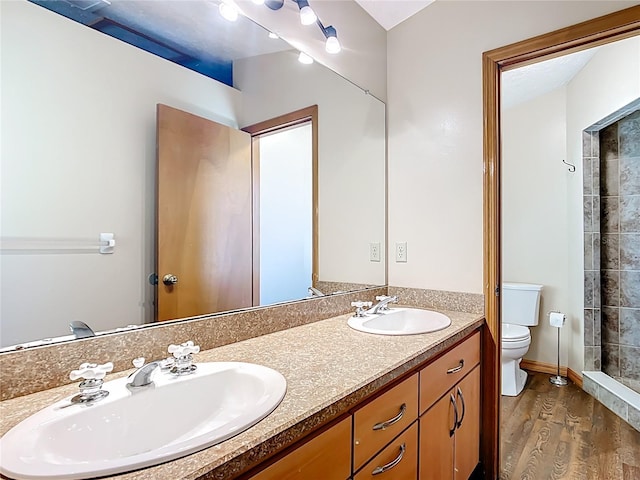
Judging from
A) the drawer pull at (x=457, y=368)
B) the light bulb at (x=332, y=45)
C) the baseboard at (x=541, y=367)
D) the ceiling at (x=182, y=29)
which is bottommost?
the baseboard at (x=541, y=367)

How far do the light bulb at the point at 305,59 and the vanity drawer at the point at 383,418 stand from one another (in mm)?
1349

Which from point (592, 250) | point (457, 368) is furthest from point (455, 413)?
point (592, 250)

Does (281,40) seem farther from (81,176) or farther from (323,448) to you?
(323,448)

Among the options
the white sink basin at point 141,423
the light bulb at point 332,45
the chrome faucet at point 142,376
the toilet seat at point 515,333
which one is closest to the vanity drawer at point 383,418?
the white sink basin at point 141,423

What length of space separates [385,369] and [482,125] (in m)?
1.32

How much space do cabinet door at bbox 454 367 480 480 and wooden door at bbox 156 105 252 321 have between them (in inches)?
37.6

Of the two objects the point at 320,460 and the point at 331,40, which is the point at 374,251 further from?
the point at 320,460

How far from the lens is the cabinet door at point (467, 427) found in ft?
4.85

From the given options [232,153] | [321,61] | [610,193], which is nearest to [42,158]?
[232,153]

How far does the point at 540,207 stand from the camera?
318 cm

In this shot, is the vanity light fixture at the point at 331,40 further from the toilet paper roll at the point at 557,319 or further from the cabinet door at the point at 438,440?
the toilet paper roll at the point at 557,319

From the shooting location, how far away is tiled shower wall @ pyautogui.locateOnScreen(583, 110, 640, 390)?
272cm

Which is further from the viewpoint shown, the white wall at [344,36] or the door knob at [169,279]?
the white wall at [344,36]

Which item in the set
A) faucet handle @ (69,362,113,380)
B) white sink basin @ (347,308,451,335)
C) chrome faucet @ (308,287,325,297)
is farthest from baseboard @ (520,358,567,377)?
faucet handle @ (69,362,113,380)
